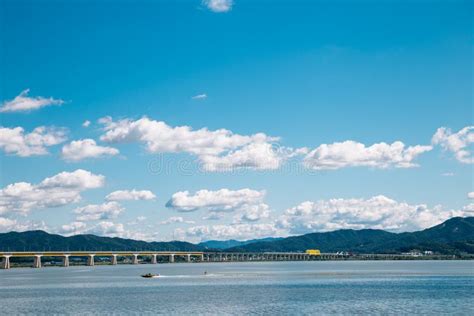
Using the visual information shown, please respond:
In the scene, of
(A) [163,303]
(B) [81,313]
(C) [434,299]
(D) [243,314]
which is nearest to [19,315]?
(B) [81,313]

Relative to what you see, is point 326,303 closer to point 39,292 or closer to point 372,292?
point 372,292

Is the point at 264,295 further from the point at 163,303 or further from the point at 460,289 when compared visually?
the point at 460,289

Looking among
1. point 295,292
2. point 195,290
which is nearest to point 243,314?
point 295,292

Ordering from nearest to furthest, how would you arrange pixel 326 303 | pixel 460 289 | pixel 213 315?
pixel 213 315 → pixel 326 303 → pixel 460 289

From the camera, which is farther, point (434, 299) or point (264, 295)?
point (264, 295)

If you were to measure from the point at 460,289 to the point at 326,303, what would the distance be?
132ft

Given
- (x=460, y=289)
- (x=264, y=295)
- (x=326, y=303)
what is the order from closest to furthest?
(x=326, y=303) → (x=264, y=295) → (x=460, y=289)

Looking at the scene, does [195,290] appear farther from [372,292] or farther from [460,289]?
[460,289]

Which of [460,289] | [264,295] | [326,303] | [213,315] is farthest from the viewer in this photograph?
[460,289]

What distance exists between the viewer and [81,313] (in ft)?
296

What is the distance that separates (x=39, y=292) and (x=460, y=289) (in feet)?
264

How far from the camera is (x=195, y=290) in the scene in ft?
437

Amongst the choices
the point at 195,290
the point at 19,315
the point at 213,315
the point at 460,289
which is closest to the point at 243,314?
the point at 213,315

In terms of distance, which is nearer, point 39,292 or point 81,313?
point 81,313
